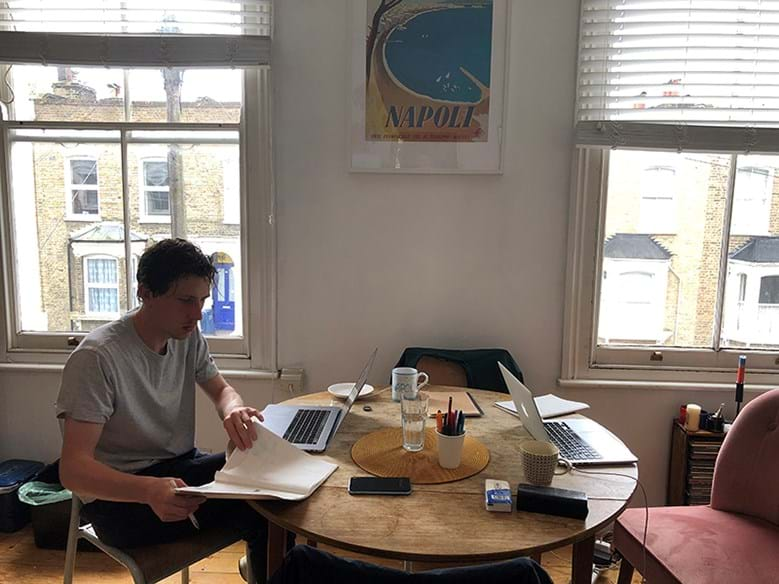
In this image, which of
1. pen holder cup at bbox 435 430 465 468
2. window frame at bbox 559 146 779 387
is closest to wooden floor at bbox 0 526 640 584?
window frame at bbox 559 146 779 387

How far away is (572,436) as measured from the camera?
5.22ft

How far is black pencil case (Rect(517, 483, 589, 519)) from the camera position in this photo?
1.20 m

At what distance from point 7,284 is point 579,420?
237 centimetres

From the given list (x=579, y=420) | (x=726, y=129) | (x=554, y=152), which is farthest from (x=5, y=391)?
(x=726, y=129)

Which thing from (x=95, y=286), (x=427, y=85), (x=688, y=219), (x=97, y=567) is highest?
(x=427, y=85)

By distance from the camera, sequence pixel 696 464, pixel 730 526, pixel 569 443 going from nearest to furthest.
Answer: pixel 569 443 → pixel 730 526 → pixel 696 464

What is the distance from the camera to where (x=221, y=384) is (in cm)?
182

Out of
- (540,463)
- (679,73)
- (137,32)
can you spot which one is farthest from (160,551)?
(679,73)

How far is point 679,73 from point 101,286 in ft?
8.35

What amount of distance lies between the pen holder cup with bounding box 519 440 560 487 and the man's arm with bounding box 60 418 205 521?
2.34ft

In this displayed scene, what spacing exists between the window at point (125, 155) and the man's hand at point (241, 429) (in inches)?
40.1

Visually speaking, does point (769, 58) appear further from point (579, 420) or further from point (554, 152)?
point (579, 420)

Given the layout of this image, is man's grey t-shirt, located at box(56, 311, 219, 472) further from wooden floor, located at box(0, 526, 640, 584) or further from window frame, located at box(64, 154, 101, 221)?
window frame, located at box(64, 154, 101, 221)

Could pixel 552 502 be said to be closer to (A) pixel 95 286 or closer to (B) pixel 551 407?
(B) pixel 551 407
